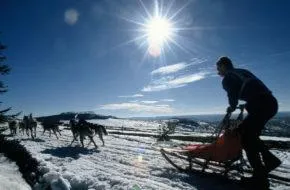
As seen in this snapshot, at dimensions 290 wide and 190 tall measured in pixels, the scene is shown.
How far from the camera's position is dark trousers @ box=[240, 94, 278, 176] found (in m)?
5.09

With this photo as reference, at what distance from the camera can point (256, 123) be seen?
5.13 metres

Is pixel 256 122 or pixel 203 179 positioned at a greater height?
pixel 256 122

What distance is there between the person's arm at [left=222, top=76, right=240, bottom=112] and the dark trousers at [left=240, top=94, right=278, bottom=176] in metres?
0.33

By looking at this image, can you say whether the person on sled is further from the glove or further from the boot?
the glove

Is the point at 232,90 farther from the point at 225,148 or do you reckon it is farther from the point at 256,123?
the point at 225,148

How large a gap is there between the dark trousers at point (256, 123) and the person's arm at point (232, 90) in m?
0.33

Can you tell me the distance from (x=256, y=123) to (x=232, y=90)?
2.32 feet

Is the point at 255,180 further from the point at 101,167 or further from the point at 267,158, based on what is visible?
the point at 101,167

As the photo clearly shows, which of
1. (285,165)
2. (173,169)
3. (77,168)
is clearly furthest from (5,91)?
(285,165)

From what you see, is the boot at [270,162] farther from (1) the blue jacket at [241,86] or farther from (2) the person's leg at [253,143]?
(1) the blue jacket at [241,86]

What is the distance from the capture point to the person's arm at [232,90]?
5465mm

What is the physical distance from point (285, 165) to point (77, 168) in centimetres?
507

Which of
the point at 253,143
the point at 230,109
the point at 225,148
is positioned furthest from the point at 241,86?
the point at 225,148

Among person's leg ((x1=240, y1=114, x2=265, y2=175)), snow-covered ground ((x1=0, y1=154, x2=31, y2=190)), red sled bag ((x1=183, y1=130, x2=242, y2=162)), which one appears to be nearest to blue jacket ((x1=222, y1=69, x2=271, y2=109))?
person's leg ((x1=240, y1=114, x2=265, y2=175))
